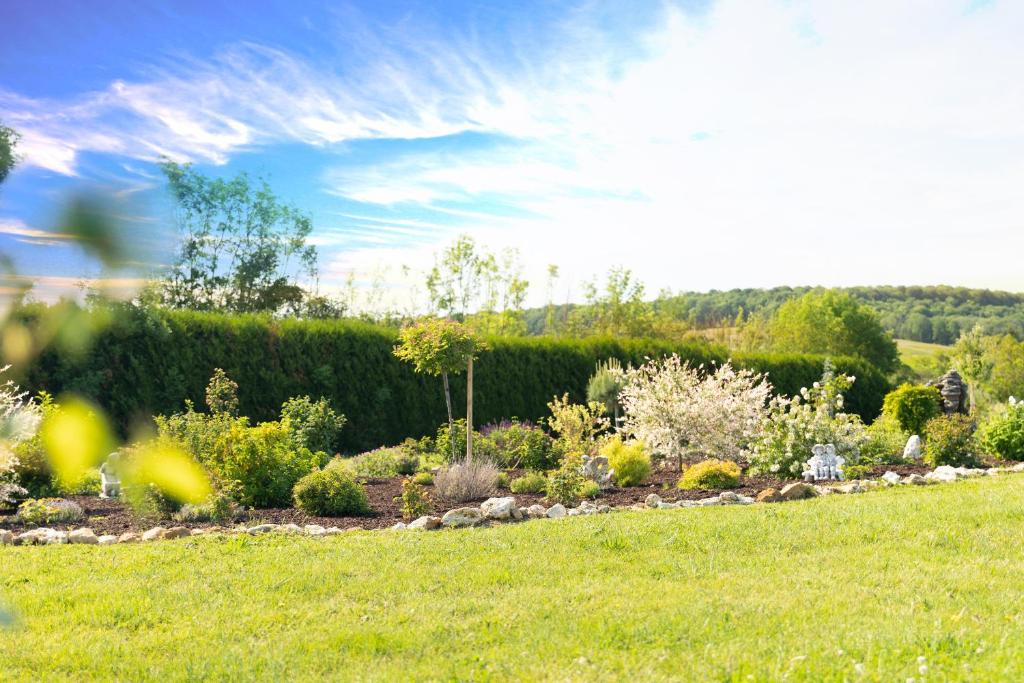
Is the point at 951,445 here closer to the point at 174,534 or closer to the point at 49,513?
the point at 174,534

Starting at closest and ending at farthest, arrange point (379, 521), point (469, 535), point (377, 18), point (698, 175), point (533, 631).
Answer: point (377, 18)
point (533, 631)
point (469, 535)
point (379, 521)
point (698, 175)

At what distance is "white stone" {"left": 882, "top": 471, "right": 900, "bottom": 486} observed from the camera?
32.4 ft

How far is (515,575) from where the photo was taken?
18.6 ft

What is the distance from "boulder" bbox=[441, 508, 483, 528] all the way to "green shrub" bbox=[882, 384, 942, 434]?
11025 mm

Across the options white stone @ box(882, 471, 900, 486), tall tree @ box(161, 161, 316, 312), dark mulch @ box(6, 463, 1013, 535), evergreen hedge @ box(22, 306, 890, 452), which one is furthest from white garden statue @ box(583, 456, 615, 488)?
tall tree @ box(161, 161, 316, 312)

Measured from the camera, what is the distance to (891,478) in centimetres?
998

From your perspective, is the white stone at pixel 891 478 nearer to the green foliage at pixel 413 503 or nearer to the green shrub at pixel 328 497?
the green foliage at pixel 413 503

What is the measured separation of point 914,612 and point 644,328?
22.0 meters

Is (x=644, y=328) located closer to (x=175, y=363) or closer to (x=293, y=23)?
(x=175, y=363)

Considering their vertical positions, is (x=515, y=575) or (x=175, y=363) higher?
(x=175, y=363)

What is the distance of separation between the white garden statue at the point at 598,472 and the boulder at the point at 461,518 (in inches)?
93.0

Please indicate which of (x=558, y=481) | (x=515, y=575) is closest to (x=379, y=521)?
(x=558, y=481)

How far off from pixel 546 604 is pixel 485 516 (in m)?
2.86

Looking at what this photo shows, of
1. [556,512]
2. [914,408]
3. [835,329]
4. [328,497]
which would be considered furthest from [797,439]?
[835,329]
